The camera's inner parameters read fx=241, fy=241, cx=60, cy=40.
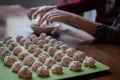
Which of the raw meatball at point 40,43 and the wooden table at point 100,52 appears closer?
the wooden table at point 100,52

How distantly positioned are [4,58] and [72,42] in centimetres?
39

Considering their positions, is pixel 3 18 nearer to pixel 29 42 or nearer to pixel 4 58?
pixel 29 42

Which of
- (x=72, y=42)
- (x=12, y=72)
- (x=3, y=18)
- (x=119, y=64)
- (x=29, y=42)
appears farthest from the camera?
(x=3, y=18)

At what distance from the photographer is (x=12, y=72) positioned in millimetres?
795

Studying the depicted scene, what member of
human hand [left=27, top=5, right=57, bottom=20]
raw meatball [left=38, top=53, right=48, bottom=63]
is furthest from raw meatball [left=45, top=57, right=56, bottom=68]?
human hand [left=27, top=5, right=57, bottom=20]

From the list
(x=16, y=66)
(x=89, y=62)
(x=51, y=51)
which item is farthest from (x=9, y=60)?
(x=89, y=62)

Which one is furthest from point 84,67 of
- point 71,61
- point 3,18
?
point 3,18

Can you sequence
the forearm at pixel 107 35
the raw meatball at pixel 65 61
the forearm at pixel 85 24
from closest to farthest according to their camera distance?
the raw meatball at pixel 65 61 < the forearm at pixel 107 35 < the forearm at pixel 85 24

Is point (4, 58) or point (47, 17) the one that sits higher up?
point (47, 17)

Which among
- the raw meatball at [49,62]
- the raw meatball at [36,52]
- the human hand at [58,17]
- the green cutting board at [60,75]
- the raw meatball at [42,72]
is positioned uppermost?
the human hand at [58,17]

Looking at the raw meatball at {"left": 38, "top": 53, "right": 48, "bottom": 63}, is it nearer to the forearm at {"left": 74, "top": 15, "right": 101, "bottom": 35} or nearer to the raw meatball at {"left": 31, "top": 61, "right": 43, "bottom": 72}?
the raw meatball at {"left": 31, "top": 61, "right": 43, "bottom": 72}

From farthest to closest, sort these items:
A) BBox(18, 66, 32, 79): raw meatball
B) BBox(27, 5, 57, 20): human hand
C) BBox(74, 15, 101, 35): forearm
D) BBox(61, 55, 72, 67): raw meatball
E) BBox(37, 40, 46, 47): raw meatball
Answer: BBox(27, 5, 57, 20): human hand
BBox(74, 15, 101, 35): forearm
BBox(37, 40, 46, 47): raw meatball
BBox(61, 55, 72, 67): raw meatball
BBox(18, 66, 32, 79): raw meatball

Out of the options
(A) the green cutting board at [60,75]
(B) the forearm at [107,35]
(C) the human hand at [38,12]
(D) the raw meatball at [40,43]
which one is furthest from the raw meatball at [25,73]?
(C) the human hand at [38,12]

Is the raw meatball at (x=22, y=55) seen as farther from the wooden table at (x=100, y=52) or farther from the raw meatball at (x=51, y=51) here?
the wooden table at (x=100, y=52)
